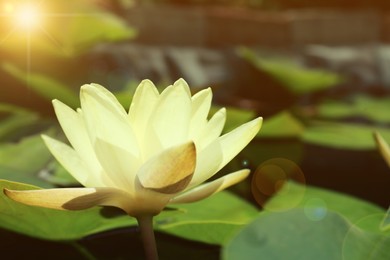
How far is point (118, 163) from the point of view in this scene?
47cm

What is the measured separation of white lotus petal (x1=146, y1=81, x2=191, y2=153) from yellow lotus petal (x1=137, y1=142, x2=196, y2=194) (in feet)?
0.11

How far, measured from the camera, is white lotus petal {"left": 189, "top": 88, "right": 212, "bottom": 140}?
1.67ft

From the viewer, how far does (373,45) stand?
147 inches

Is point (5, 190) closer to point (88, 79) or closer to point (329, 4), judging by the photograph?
point (88, 79)

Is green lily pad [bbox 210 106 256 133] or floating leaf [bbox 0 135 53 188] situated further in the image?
green lily pad [bbox 210 106 256 133]

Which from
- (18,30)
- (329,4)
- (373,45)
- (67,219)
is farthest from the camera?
(329,4)

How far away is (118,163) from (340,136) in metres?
1.29

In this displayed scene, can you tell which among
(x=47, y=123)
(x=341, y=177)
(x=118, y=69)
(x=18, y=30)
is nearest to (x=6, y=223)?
(x=47, y=123)

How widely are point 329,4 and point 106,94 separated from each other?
4681 millimetres

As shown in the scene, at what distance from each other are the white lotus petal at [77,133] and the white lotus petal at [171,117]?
0.05m

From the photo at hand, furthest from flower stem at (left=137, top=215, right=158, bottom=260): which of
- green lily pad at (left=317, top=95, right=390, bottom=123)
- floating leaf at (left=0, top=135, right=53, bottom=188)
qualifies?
green lily pad at (left=317, top=95, right=390, bottom=123)

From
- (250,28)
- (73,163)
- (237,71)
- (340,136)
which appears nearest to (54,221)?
(73,163)

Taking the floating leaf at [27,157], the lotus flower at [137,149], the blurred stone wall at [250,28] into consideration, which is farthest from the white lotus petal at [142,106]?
the blurred stone wall at [250,28]

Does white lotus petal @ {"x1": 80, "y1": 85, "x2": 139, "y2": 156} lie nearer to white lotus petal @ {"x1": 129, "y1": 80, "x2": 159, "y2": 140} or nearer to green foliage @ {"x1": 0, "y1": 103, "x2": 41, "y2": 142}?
white lotus petal @ {"x1": 129, "y1": 80, "x2": 159, "y2": 140}
